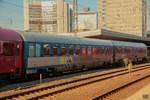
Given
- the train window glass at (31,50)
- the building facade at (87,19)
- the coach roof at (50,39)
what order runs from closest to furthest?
1. the train window glass at (31,50)
2. the coach roof at (50,39)
3. the building facade at (87,19)

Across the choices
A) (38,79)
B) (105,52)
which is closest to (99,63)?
(105,52)

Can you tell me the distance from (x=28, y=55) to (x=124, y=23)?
175 m

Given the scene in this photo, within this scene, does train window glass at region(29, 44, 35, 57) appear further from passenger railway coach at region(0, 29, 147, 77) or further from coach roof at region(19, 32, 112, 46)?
coach roof at region(19, 32, 112, 46)

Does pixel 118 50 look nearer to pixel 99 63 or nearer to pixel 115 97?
pixel 99 63

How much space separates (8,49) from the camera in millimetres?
19797

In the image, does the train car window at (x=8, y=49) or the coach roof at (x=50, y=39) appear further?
the coach roof at (x=50, y=39)

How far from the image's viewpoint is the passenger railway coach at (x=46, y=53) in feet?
65.5

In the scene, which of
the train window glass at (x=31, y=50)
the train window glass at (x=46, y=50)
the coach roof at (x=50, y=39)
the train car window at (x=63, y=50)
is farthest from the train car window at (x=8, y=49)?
the train car window at (x=63, y=50)

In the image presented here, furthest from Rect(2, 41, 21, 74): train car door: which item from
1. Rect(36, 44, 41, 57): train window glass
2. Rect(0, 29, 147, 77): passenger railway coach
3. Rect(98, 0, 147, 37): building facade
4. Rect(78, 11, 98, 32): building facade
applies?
Rect(98, 0, 147, 37): building facade

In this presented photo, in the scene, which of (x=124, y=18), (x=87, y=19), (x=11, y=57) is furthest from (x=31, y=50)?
(x=124, y=18)

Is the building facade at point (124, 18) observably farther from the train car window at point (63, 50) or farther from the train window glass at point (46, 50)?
the train window glass at point (46, 50)

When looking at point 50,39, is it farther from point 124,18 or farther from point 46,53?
point 124,18

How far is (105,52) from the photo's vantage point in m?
38.1

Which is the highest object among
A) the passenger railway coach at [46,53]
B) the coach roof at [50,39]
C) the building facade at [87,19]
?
the building facade at [87,19]
